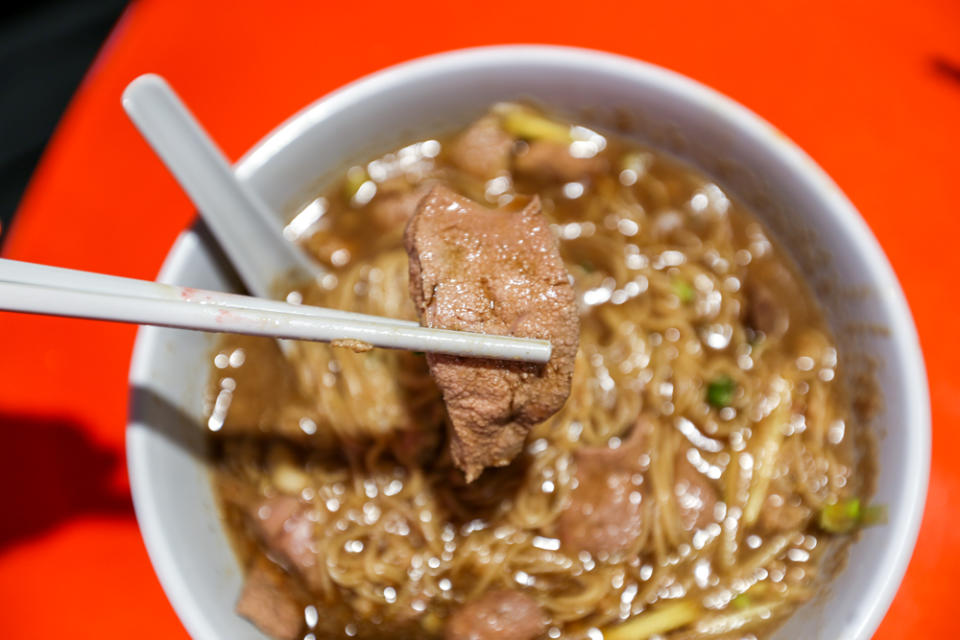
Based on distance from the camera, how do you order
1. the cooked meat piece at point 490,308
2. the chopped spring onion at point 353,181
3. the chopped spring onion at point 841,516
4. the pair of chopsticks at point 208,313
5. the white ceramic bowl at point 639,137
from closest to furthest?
the pair of chopsticks at point 208,313, the cooked meat piece at point 490,308, the white ceramic bowl at point 639,137, the chopped spring onion at point 841,516, the chopped spring onion at point 353,181

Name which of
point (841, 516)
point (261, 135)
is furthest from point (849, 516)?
point (261, 135)

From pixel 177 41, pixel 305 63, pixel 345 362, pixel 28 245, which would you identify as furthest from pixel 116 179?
pixel 345 362

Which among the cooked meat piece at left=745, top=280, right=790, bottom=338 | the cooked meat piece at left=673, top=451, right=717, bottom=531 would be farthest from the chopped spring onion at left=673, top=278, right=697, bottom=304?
the cooked meat piece at left=673, top=451, right=717, bottom=531

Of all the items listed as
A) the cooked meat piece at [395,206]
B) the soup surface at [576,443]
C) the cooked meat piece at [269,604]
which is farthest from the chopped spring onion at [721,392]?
the cooked meat piece at [269,604]

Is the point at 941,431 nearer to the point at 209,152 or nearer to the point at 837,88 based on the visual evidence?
the point at 837,88

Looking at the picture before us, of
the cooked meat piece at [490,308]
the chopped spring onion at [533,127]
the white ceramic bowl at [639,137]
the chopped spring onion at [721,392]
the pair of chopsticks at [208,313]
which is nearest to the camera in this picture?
the pair of chopsticks at [208,313]

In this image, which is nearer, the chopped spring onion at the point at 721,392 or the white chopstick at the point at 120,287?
the white chopstick at the point at 120,287

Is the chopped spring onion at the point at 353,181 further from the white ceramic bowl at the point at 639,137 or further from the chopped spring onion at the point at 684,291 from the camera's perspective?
the chopped spring onion at the point at 684,291
